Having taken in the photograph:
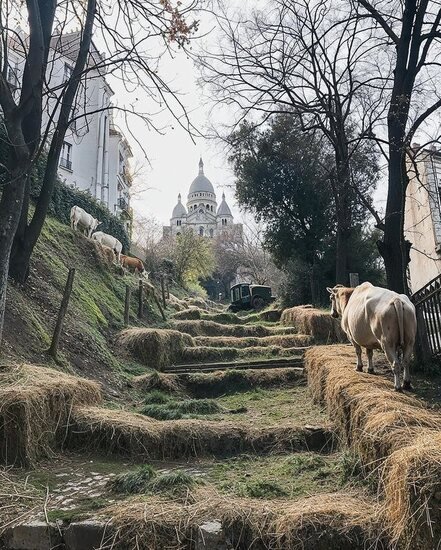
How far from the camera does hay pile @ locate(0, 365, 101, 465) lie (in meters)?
4.05

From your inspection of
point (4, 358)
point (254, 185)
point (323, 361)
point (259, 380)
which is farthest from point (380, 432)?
point (254, 185)

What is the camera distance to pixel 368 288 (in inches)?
235

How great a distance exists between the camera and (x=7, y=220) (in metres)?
5.57

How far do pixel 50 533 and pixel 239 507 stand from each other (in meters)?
1.24

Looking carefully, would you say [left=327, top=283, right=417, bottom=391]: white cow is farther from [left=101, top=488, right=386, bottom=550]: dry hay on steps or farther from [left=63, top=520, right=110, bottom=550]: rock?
[left=63, top=520, right=110, bottom=550]: rock

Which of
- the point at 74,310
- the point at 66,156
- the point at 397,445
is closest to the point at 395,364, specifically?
the point at 397,445

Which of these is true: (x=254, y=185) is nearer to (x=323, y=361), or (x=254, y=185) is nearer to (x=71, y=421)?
(x=323, y=361)

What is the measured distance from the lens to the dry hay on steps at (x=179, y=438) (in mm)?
4688

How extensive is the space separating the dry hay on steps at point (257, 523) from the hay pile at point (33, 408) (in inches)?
56.5

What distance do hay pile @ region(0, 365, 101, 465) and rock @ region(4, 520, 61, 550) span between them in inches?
45.9

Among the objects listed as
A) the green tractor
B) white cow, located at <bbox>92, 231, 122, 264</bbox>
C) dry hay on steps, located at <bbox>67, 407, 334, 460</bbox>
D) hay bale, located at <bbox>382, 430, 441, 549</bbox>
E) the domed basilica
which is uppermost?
the domed basilica

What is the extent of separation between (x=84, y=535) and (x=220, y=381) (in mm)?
5793

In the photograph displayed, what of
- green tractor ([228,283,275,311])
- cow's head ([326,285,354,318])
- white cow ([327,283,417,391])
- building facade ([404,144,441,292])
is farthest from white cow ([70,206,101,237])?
building facade ([404,144,441,292])

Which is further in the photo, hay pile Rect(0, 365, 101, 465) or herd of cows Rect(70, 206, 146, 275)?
herd of cows Rect(70, 206, 146, 275)
